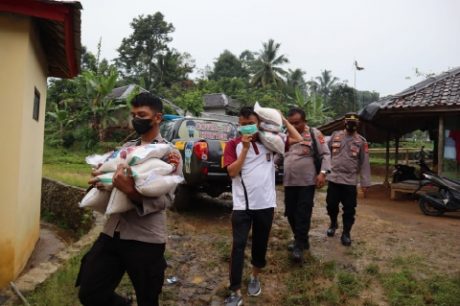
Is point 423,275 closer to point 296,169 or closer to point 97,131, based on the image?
point 296,169

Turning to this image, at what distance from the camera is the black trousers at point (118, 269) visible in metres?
2.55

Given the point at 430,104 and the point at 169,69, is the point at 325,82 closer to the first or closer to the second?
the point at 169,69

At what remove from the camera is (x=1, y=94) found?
4688 mm

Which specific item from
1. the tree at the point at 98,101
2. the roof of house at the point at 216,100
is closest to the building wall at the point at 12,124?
→ the tree at the point at 98,101

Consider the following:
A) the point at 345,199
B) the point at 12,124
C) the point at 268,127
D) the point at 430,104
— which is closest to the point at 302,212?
the point at 345,199

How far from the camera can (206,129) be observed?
7754 mm

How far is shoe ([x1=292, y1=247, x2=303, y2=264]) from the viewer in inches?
179

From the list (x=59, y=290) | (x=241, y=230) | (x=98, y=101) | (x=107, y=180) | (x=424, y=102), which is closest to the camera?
(x=107, y=180)

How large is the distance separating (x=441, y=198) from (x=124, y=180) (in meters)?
7.88

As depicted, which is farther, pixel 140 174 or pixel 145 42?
pixel 145 42

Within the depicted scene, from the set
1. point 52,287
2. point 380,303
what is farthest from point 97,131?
point 380,303

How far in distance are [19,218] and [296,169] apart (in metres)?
3.51

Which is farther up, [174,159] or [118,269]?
[174,159]

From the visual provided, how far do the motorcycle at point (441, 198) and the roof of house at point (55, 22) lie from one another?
23.6 ft
